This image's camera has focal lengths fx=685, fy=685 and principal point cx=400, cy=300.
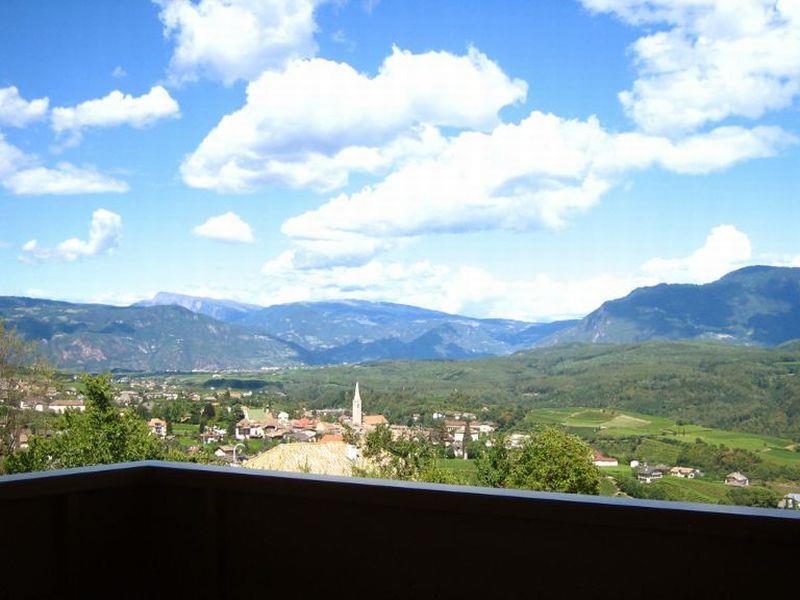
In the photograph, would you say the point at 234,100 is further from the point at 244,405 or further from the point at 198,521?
the point at 198,521

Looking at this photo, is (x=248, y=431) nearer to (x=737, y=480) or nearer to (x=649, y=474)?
(x=649, y=474)

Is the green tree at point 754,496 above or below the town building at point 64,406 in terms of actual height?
below

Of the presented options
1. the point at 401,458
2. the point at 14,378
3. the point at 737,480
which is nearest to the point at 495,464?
the point at 401,458

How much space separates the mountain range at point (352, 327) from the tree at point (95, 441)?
1179mm

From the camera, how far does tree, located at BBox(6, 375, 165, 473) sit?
30.6 feet

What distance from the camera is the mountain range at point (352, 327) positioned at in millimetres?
13352

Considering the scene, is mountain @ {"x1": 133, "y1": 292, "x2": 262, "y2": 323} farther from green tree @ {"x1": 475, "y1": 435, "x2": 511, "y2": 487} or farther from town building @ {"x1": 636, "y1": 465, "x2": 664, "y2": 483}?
town building @ {"x1": 636, "y1": 465, "x2": 664, "y2": 483}

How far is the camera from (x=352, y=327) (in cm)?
2266

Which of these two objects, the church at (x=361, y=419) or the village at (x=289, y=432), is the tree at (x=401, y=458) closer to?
the village at (x=289, y=432)

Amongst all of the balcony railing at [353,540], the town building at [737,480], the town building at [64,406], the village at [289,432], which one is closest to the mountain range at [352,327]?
the town building at [64,406]

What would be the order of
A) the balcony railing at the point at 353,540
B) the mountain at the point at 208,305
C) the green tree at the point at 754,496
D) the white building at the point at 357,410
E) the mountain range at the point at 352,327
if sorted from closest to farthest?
1. the balcony railing at the point at 353,540
2. the green tree at the point at 754,496
3. the white building at the point at 357,410
4. the mountain range at the point at 352,327
5. the mountain at the point at 208,305

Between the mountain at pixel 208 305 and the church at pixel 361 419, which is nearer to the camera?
the church at pixel 361 419

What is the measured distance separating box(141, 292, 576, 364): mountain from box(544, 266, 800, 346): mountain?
1.32 metres

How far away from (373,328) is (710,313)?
10.6m
